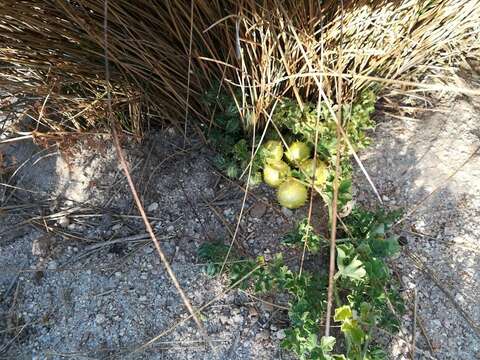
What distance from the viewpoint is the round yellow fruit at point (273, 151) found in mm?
1260

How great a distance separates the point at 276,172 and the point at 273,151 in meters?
0.05

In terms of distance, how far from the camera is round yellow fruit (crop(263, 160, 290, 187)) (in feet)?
4.15

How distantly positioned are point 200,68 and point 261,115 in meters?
0.20

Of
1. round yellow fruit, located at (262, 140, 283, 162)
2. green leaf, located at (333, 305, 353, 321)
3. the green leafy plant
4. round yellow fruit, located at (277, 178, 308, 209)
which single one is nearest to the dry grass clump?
round yellow fruit, located at (262, 140, 283, 162)

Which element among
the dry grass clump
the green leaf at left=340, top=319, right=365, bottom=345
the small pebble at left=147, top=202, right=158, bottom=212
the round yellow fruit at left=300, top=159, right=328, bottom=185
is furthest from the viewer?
the small pebble at left=147, top=202, right=158, bottom=212

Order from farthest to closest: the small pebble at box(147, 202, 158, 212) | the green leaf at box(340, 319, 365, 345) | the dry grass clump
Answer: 1. the small pebble at box(147, 202, 158, 212)
2. the dry grass clump
3. the green leaf at box(340, 319, 365, 345)

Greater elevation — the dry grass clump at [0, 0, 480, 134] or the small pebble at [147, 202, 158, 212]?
the dry grass clump at [0, 0, 480, 134]

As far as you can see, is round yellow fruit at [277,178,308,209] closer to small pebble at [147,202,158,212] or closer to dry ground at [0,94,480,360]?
dry ground at [0,94,480,360]

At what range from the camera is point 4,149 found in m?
1.50

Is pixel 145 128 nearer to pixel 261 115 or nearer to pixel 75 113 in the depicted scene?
pixel 75 113

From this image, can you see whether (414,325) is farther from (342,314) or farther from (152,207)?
(152,207)

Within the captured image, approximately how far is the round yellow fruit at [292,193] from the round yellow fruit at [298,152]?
0.19 ft

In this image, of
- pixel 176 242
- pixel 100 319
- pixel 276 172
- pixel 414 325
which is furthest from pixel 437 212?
pixel 100 319

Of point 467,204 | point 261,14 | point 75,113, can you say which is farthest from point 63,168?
point 467,204
